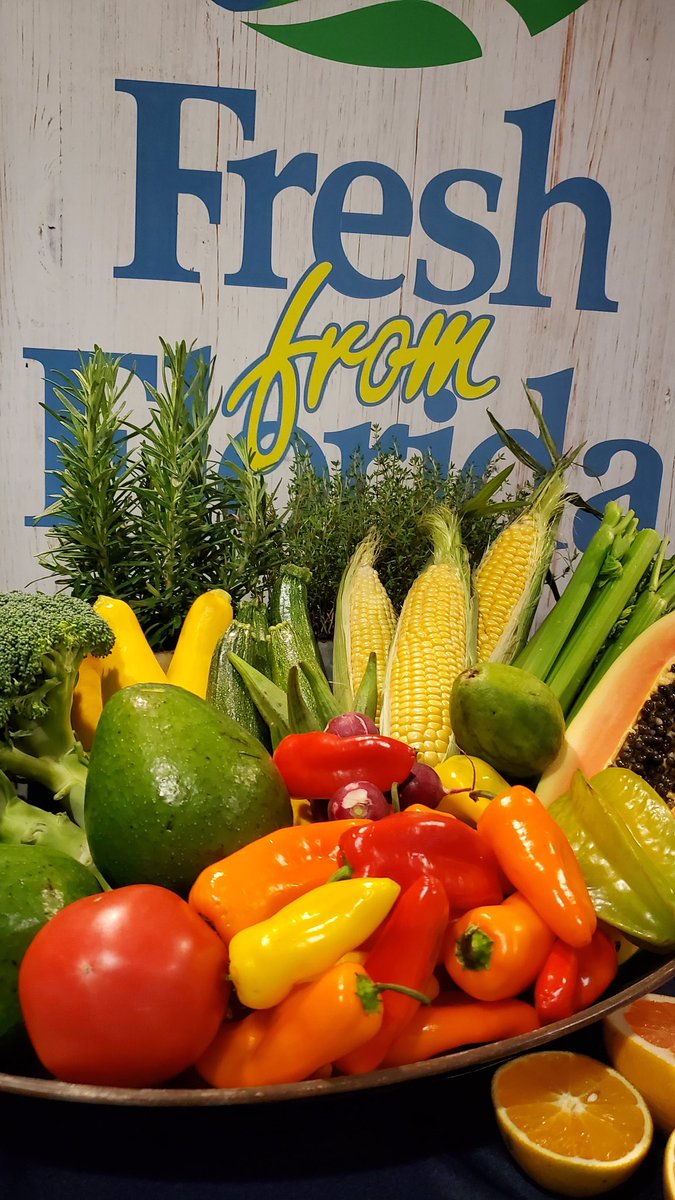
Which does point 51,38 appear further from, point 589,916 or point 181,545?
point 589,916

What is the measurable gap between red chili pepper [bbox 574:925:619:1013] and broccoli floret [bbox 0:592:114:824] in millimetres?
573

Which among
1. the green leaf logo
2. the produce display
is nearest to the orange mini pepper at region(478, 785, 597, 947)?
the produce display

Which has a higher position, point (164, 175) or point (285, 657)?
point (164, 175)

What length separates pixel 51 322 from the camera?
255 cm

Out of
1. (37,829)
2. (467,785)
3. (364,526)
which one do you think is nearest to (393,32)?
(364,526)

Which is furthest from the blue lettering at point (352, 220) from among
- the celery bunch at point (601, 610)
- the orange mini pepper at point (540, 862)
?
the orange mini pepper at point (540, 862)

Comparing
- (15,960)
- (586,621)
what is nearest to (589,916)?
(15,960)

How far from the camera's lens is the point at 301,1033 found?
72 centimetres

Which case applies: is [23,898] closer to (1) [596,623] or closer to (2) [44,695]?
(2) [44,695]

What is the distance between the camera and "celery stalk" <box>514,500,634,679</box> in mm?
1397

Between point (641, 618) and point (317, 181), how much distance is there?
1.74m

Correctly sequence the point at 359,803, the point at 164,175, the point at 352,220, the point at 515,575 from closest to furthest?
the point at 359,803 < the point at 515,575 < the point at 164,175 < the point at 352,220

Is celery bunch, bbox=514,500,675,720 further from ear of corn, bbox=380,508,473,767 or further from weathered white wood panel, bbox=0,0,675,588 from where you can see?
weathered white wood panel, bbox=0,0,675,588

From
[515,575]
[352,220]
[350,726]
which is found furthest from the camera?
[352,220]
